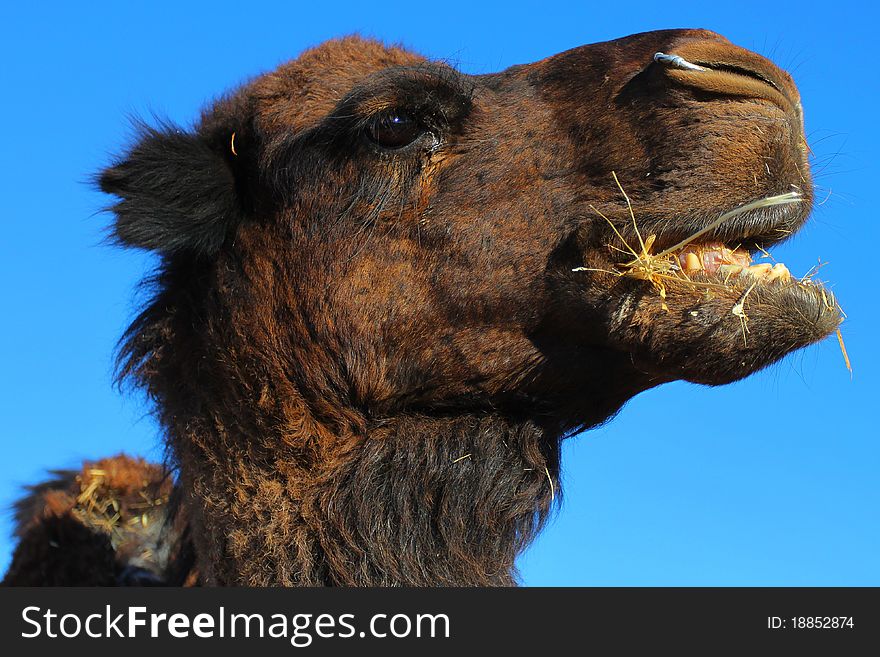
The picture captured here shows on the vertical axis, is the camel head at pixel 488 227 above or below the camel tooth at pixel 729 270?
above

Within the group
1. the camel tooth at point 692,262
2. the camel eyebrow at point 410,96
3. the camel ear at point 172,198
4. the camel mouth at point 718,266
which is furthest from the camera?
the camel ear at point 172,198

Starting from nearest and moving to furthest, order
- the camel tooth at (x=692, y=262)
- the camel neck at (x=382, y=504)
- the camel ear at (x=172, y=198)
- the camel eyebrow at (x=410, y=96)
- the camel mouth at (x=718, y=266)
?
the camel mouth at (x=718, y=266) < the camel tooth at (x=692, y=262) < the camel neck at (x=382, y=504) < the camel eyebrow at (x=410, y=96) < the camel ear at (x=172, y=198)

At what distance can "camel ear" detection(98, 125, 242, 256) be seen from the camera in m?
4.27

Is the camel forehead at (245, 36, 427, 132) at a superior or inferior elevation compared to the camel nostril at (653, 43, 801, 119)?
superior

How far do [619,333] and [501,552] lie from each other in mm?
1031

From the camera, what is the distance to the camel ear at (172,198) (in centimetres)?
427

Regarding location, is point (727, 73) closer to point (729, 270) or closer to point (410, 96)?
point (729, 270)

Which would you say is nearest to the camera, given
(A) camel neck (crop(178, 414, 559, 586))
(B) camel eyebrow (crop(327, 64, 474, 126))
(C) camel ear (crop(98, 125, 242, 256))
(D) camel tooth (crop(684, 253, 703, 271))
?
(D) camel tooth (crop(684, 253, 703, 271))

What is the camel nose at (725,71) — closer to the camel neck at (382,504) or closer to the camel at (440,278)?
the camel at (440,278)

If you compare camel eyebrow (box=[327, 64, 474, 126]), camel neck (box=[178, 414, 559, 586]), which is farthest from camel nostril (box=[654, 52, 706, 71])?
camel neck (box=[178, 414, 559, 586])

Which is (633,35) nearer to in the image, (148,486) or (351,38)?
(351,38)

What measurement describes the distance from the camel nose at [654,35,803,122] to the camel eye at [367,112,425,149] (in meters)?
0.97

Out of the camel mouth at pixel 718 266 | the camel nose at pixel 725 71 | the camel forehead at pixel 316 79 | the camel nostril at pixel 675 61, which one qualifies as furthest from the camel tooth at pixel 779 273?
the camel forehead at pixel 316 79

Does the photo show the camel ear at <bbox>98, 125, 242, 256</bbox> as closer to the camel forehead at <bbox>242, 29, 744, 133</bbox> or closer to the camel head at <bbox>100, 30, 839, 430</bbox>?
the camel head at <bbox>100, 30, 839, 430</bbox>
